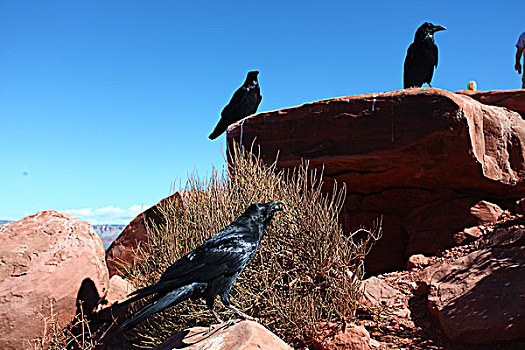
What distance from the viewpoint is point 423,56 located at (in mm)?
8273

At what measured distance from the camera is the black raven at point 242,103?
8930mm

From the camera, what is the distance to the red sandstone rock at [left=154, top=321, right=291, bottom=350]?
3158mm

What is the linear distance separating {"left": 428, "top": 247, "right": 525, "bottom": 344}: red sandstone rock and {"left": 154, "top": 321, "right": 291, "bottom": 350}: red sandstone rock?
7.55ft

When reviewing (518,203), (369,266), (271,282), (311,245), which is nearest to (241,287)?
(271,282)

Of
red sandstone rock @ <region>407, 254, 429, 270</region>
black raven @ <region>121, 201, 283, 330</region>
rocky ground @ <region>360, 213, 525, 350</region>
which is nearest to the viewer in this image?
black raven @ <region>121, 201, 283, 330</region>

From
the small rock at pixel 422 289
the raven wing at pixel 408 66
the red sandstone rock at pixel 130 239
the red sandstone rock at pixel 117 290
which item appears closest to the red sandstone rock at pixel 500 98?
the raven wing at pixel 408 66

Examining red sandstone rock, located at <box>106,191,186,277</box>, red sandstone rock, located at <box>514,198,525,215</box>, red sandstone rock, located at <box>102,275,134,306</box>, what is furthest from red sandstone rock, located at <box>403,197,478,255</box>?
red sandstone rock, located at <box>102,275,134,306</box>

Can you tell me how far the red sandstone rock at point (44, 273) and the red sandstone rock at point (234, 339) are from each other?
8.14 feet

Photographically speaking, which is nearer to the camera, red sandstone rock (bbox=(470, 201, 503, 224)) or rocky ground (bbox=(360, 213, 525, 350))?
rocky ground (bbox=(360, 213, 525, 350))

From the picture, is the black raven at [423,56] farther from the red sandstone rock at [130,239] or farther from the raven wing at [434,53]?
the red sandstone rock at [130,239]

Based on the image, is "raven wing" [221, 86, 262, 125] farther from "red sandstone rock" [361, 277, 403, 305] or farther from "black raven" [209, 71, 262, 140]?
"red sandstone rock" [361, 277, 403, 305]

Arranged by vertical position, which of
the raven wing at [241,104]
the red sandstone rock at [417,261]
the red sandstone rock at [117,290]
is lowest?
the red sandstone rock at [417,261]

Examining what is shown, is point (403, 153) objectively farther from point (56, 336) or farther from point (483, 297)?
point (56, 336)

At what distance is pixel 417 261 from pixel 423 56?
12.0ft
